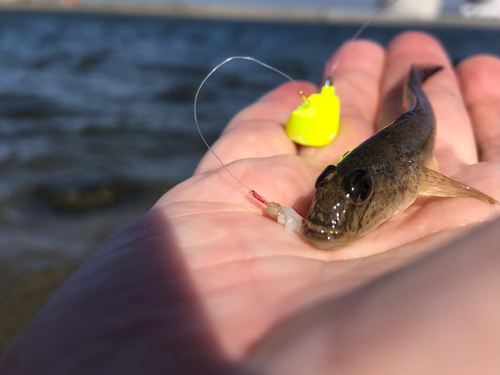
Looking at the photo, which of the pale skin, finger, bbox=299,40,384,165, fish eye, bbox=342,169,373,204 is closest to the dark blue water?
finger, bbox=299,40,384,165

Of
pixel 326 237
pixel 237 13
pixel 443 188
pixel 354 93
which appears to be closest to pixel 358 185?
pixel 326 237

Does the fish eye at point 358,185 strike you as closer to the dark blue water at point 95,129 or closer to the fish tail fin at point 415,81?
the fish tail fin at point 415,81

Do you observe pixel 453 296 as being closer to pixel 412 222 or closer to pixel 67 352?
pixel 412 222

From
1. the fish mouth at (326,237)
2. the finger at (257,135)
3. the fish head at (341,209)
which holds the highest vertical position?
the fish head at (341,209)

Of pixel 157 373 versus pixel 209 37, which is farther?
pixel 209 37

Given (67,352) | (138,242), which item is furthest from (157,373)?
(138,242)

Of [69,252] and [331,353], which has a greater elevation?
→ [331,353]

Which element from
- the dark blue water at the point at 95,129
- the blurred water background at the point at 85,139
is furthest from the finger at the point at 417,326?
the dark blue water at the point at 95,129
